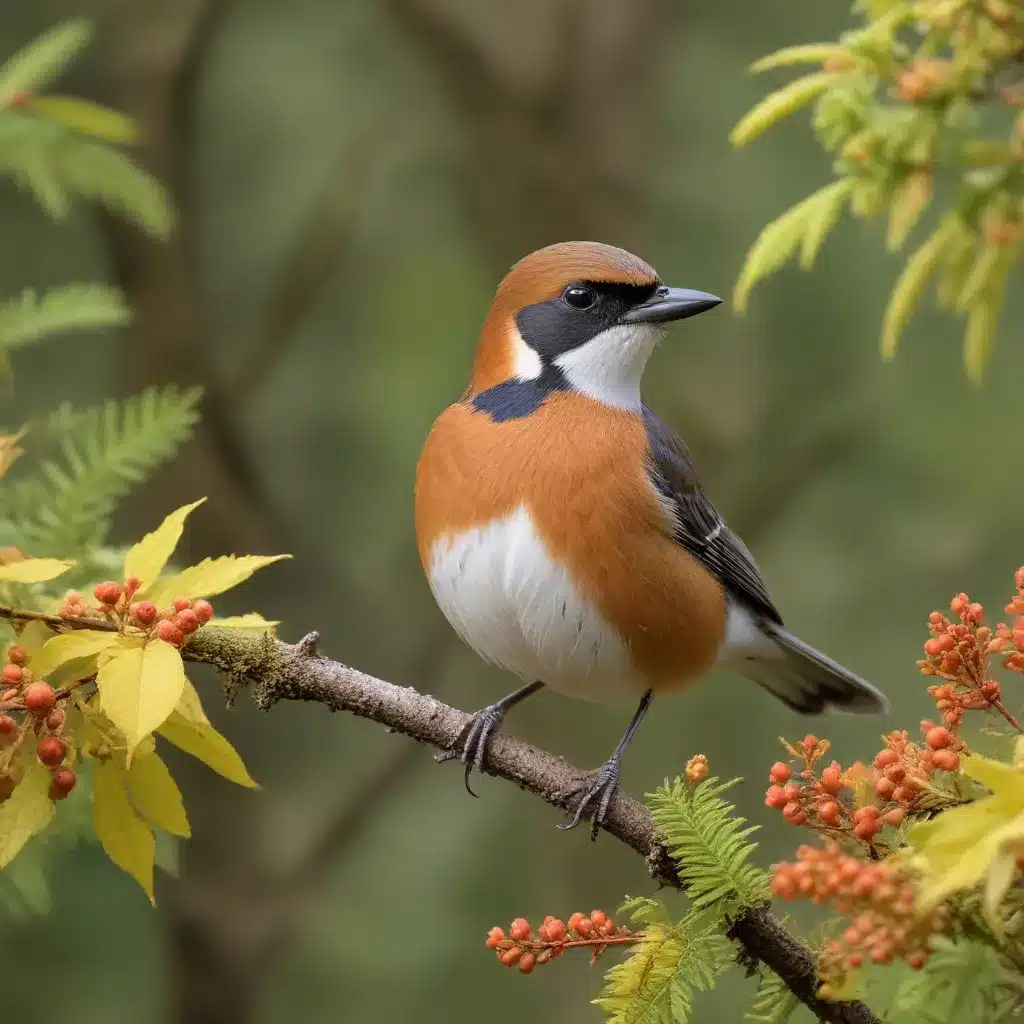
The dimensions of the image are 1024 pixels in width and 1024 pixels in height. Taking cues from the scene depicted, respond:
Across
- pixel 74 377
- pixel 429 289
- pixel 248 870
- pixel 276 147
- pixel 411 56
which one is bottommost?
pixel 248 870

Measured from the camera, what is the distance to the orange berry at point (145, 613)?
1667 millimetres

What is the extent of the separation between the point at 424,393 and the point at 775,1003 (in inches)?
158

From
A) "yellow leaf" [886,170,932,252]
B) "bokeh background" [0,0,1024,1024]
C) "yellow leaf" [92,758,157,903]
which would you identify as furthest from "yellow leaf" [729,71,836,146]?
"bokeh background" [0,0,1024,1024]

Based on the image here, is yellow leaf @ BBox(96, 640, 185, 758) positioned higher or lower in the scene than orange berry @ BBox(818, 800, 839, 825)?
higher

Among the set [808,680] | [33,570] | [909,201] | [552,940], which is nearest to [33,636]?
[33,570]

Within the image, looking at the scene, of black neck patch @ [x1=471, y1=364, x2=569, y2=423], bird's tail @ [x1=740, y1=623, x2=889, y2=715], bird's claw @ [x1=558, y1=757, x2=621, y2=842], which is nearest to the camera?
bird's claw @ [x1=558, y1=757, x2=621, y2=842]

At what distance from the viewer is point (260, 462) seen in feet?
20.4

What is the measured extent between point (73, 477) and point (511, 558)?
86 cm

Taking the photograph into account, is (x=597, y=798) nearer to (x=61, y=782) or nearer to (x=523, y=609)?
(x=523, y=609)

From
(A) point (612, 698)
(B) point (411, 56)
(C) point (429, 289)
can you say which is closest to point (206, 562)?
(A) point (612, 698)

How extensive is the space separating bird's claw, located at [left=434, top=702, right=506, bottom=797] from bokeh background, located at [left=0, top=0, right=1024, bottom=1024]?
2.53 metres

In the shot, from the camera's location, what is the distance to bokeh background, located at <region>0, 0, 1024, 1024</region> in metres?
5.44

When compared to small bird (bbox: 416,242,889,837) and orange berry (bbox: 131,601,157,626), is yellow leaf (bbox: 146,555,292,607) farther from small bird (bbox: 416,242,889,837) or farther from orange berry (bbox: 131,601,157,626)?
small bird (bbox: 416,242,889,837)

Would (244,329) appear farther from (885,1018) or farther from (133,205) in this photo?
(885,1018)
